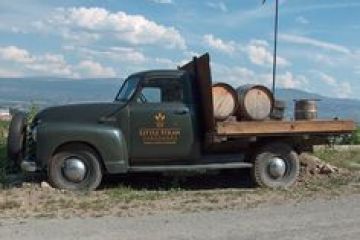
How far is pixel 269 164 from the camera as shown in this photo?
12.6m

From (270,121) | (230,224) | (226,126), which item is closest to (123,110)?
(226,126)

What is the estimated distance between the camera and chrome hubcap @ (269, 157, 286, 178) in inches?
494

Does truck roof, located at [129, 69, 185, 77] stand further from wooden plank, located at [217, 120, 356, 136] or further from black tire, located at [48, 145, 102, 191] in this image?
black tire, located at [48, 145, 102, 191]

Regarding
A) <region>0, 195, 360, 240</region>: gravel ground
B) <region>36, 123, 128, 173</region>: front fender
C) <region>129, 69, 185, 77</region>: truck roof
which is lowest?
<region>0, 195, 360, 240</region>: gravel ground

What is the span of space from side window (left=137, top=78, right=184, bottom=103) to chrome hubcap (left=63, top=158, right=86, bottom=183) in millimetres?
1469

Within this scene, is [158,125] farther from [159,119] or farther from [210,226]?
[210,226]

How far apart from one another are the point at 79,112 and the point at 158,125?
1270mm

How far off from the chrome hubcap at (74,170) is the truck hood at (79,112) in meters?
0.65

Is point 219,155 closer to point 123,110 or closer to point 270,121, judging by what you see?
point 270,121

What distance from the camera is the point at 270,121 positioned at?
12453 millimetres

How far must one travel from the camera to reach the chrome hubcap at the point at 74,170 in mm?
11758

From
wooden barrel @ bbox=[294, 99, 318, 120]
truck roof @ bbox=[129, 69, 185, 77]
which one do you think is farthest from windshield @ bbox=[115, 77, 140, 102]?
wooden barrel @ bbox=[294, 99, 318, 120]

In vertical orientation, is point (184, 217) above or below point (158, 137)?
below

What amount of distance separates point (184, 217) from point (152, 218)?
405mm
